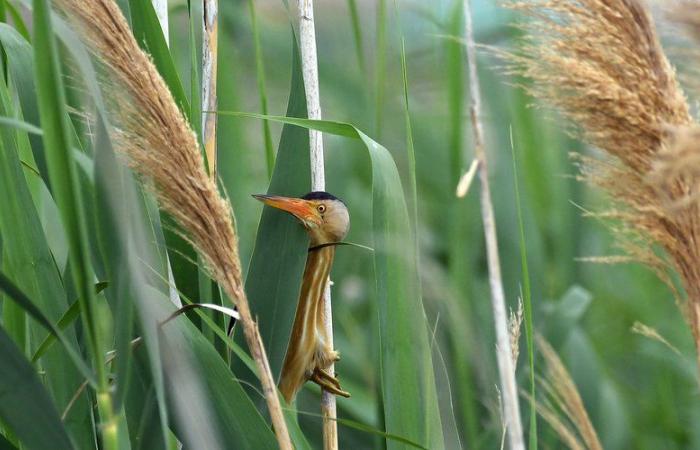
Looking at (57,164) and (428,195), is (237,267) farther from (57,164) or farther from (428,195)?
(428,195)

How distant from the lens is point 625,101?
838mm

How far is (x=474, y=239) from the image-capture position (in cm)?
199

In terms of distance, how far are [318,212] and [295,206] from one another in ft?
0.12

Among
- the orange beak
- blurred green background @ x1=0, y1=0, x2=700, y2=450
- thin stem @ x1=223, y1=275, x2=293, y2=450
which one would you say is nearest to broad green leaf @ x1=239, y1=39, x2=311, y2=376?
the orange beak

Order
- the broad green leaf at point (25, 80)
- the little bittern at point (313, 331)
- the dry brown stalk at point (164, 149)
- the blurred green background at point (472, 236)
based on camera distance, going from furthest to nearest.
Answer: the blurred green background at point (472, 236), the little bittern at point (313, 331), the broad green leaf at point (25, 80), the dry brown stalk at point (164, 149)

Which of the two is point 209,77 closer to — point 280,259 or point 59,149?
point 280,259

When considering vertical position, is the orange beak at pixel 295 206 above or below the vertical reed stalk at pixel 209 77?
below

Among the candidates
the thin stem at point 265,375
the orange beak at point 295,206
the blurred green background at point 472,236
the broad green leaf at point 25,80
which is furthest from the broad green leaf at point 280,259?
the blurred green background at point 472,236

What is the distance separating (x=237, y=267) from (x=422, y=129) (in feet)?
→ 4.54

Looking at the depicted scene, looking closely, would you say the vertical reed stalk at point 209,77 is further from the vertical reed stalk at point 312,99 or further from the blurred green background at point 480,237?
the blurred green background at point 480,237

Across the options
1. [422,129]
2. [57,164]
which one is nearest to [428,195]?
[422,129]

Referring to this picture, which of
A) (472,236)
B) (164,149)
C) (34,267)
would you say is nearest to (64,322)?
(34,267)

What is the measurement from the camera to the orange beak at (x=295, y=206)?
3.23 ft

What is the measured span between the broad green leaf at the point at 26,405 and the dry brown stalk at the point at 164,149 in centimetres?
17
